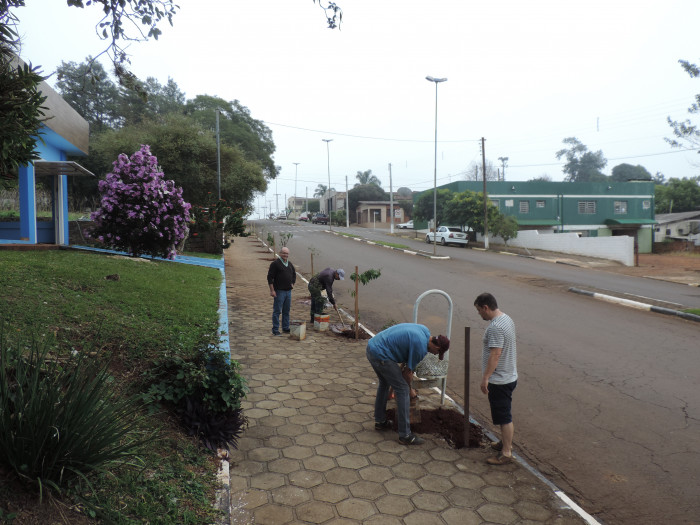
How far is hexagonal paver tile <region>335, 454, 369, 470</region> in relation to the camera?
14.0 ft

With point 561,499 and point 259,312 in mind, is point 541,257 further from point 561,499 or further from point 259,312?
point 561,499

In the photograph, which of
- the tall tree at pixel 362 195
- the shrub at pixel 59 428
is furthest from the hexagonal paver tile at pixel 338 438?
the tall tree at pixel 362 195

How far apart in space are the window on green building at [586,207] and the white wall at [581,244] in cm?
1096

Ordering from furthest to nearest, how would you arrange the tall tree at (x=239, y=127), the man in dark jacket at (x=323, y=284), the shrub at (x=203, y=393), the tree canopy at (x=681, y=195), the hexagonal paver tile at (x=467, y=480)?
the tree canopy at (x=681, y=195) → the tall tree at (x=239, y=127) → the man in dark jacket at (x=323, y=284) → the shrub at (x=203, y=393) → the hexagonal paver tile at (x=467, y=480)

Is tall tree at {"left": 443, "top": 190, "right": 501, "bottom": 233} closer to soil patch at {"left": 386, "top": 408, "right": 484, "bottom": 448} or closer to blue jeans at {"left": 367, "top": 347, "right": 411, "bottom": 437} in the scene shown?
soil patch at {"left": 386, "top": 408, "right": 484, "bottom": 448}

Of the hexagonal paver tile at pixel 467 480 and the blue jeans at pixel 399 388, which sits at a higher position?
the blue jeans at pixel 399 388

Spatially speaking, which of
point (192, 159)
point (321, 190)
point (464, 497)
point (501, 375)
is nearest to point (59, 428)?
point (464, 497)

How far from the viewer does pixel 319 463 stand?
430cm

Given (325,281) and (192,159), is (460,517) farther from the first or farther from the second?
(192,159)

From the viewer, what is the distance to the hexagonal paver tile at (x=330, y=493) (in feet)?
12.3

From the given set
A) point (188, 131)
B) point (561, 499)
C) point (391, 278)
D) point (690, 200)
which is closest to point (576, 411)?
point (561, 499)

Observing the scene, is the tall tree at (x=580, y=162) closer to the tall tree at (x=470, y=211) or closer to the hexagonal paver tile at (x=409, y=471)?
the tall tree at (x=470, y=211)

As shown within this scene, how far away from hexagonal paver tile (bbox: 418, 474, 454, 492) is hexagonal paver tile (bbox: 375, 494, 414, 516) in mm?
280

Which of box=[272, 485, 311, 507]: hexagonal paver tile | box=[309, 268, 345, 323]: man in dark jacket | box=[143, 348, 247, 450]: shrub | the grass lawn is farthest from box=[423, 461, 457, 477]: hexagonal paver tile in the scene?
box=[309, 268, 345, 323]: man in dark jacket
